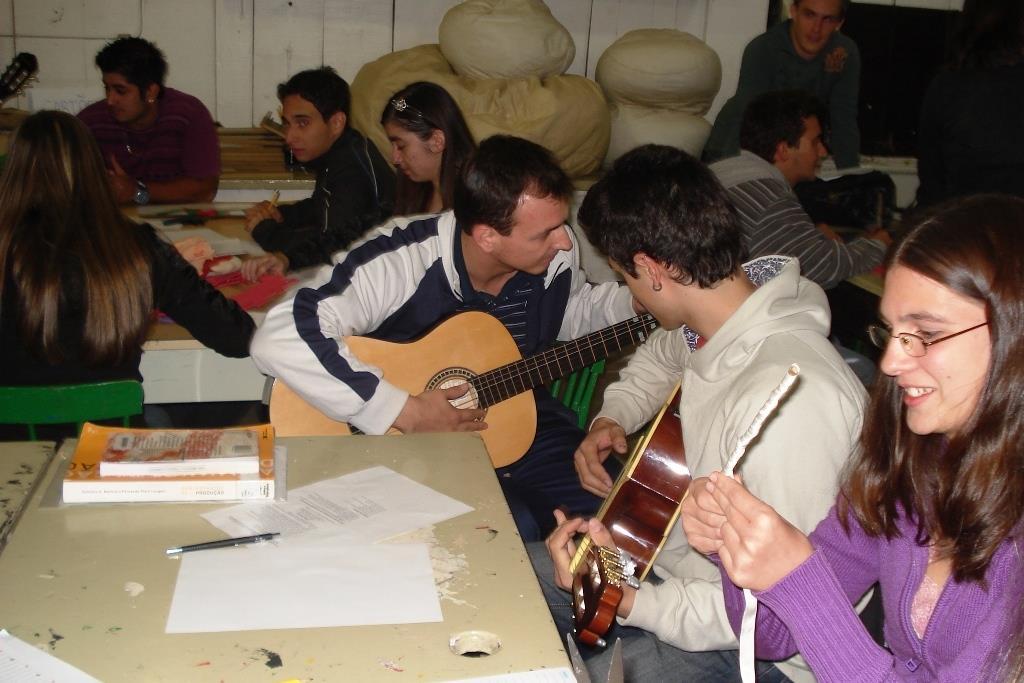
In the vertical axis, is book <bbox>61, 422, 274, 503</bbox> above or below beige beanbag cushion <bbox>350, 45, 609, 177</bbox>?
below

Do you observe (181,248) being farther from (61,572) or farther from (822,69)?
(822,69)

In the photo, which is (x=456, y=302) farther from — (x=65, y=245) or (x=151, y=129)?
(x=151, y=129)

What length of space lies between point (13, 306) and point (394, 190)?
164cm

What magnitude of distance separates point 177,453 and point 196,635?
1.51 feet

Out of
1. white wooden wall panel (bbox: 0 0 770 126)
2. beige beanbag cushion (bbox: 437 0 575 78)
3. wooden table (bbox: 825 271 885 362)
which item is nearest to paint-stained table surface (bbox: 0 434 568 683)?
wooden table (bbox: 825 271 885 362)

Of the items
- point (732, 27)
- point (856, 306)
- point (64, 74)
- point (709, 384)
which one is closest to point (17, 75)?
point (64, 74)

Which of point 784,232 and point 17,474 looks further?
point 784,232

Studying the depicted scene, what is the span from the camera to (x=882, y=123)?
17.5 ft

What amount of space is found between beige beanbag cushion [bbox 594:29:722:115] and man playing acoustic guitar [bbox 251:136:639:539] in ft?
7.76

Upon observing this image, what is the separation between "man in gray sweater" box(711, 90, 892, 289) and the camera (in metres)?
3.01

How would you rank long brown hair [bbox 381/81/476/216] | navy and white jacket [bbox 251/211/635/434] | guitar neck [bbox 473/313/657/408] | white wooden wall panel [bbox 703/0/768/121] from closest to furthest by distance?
navy and white jacket [bbox 251/211/635/434]
guitar neck [bbox 473/313/657/408]
long brown hair [bbox 381/81/476/216]
white wooden wall panel [bbox 703/0/768/121]

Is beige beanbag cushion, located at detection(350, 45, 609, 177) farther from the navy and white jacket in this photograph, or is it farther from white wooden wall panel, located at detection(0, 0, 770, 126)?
the navy and white jacket

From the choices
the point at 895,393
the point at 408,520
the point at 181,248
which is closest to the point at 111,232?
the point at 181,248

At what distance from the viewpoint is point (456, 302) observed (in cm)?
243
